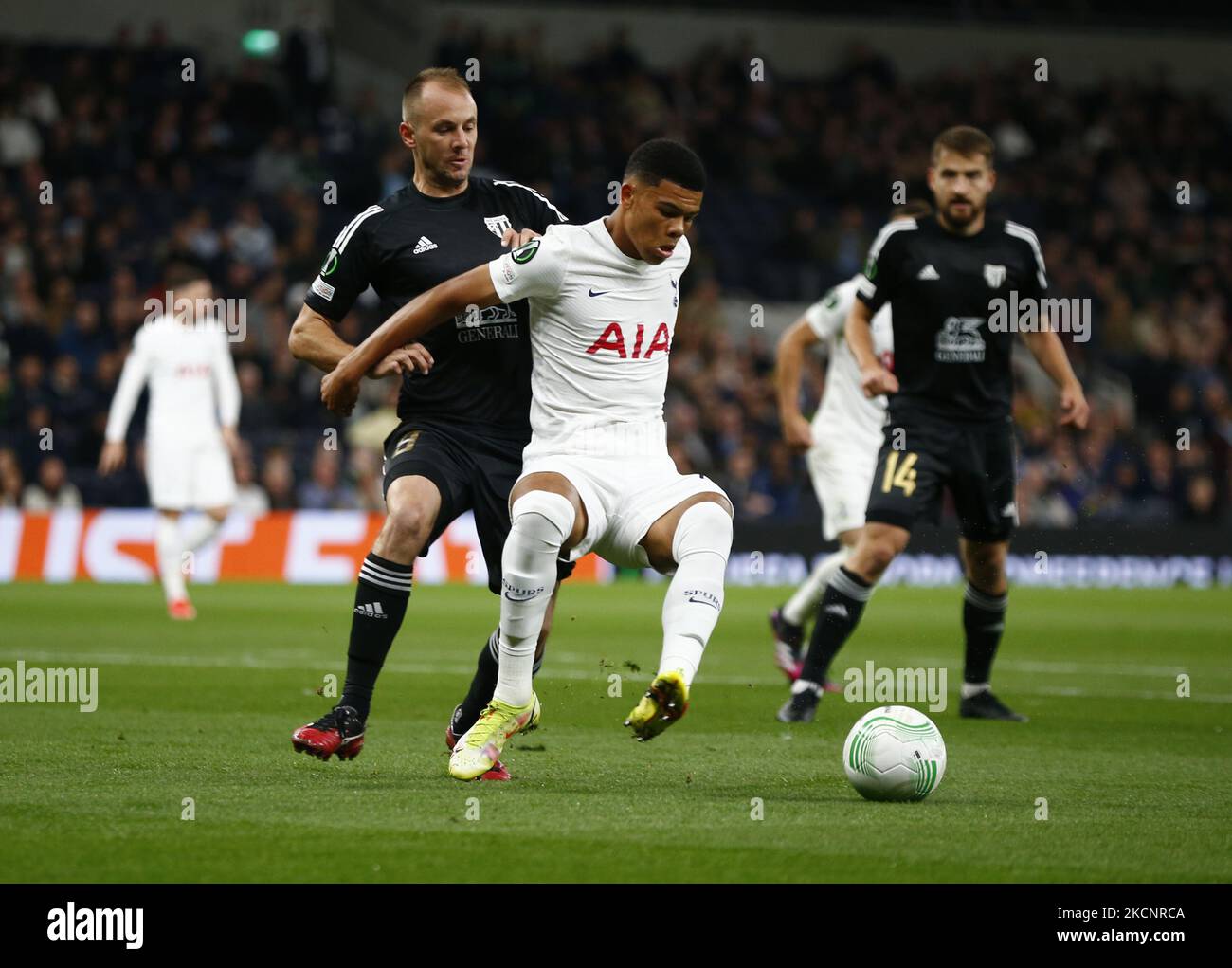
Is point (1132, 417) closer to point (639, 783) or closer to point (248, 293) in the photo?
point (248, 293)

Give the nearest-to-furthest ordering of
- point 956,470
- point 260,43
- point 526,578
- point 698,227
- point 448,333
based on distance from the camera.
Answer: point 526,578, point 448,333, point 956,470, point 698,227, point 260,43

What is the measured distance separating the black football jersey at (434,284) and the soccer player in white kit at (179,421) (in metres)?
7.63

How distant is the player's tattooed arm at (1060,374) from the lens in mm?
8273

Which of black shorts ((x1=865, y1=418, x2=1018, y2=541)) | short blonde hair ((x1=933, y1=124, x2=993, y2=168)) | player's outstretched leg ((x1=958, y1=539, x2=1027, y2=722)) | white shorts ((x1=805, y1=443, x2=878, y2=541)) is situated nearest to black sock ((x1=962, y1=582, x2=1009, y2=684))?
player's outstretched leg ((x1=958, y1=539, x2=1027, y2=722))

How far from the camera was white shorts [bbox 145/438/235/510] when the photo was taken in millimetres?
14297

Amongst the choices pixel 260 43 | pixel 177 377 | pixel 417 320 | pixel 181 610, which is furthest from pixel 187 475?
pixel 260 43

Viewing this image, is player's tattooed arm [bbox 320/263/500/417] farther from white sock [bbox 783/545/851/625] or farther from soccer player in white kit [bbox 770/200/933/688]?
white sock [bbox 783/545/851/625]

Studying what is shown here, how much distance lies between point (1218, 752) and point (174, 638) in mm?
7111

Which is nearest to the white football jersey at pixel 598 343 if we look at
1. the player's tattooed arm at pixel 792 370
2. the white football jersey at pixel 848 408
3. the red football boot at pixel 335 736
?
the red football boot at pixel 335 736

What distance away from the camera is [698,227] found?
80.5 feet

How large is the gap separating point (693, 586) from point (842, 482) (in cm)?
457

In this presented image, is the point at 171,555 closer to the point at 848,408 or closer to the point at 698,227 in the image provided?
the point at 848,408

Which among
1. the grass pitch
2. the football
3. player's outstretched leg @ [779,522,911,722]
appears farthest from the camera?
player's outstretched leg @ [779,522,911,722]

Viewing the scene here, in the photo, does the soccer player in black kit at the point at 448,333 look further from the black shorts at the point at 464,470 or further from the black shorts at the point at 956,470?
the black shorts at the point at 956,470
